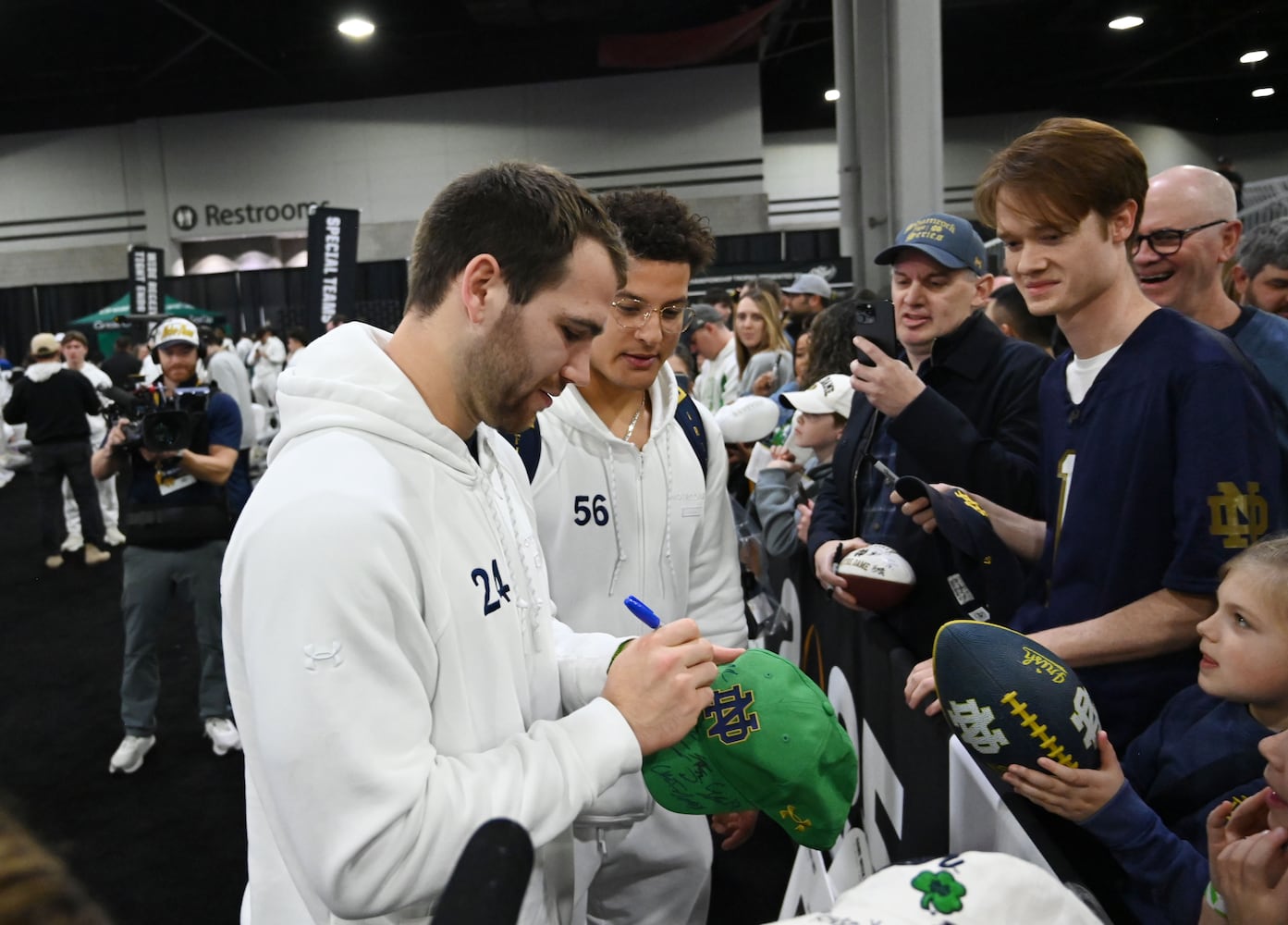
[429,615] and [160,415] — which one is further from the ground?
[160,415]

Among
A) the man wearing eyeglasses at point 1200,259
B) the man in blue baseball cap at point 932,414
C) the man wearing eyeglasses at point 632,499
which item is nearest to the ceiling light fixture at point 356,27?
the man in blue baseball cap at point 932,414

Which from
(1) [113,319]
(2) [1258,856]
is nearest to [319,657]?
(2) [1258,856]

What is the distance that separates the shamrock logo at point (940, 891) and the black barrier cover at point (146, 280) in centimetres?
1821

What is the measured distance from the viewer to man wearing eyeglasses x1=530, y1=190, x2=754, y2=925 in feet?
6.97

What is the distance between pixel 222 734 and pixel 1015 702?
171 inches

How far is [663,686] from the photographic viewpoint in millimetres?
1247

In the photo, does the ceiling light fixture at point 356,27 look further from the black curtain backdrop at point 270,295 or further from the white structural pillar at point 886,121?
the white structural pillar at point 886,121

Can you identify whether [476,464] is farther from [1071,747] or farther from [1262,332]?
[1262,332]

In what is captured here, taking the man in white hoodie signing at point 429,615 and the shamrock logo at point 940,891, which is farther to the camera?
the man in white hoodie signing at point 429,615

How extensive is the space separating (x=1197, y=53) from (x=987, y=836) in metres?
20.5

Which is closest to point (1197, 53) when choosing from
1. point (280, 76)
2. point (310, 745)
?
point (280, 76)

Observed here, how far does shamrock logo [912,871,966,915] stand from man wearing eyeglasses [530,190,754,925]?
1.25 meters

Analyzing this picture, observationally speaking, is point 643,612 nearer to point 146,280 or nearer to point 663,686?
point 663,686

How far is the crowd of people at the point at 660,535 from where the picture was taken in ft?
3.53
